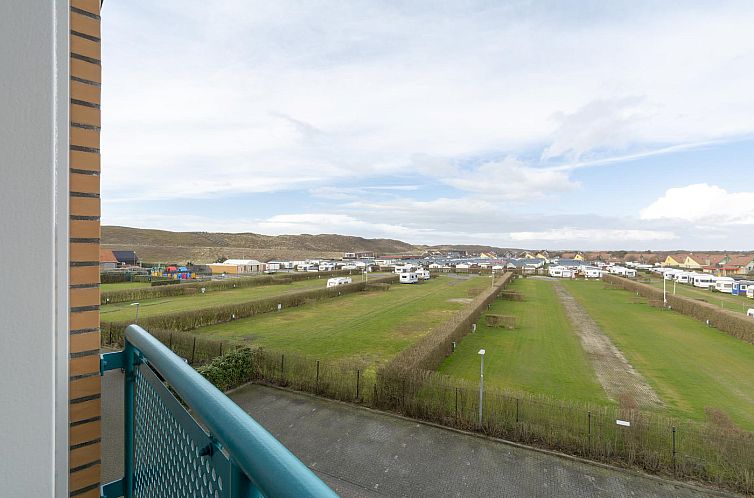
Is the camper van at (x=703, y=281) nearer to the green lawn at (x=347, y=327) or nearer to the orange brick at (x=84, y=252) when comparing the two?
the green lawn at (x=347, y=327)

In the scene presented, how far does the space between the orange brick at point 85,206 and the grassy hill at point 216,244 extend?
90385 millimetres

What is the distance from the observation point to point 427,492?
26.3 ft

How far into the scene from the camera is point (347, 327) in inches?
936

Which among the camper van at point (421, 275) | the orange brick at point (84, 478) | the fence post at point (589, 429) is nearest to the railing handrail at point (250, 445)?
the orange brick at point (84, 478)

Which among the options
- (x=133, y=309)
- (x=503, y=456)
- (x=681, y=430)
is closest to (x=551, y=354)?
(x=681, y=430)

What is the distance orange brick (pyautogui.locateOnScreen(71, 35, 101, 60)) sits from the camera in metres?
1.92

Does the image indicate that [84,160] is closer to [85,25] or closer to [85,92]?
[85,92]

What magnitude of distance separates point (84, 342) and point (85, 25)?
5.25ft

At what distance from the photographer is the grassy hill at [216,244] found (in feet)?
336

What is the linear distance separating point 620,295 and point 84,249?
49280mm

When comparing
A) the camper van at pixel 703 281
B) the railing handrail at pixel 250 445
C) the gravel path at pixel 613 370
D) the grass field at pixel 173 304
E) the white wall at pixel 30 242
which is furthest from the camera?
the camper van at pixel 703 281

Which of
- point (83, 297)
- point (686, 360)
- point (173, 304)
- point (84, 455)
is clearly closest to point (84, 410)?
point (84, 455)

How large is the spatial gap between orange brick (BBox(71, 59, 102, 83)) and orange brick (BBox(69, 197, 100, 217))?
0.62 m

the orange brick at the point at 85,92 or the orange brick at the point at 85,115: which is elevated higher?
the orange brick at the point at 85,92
